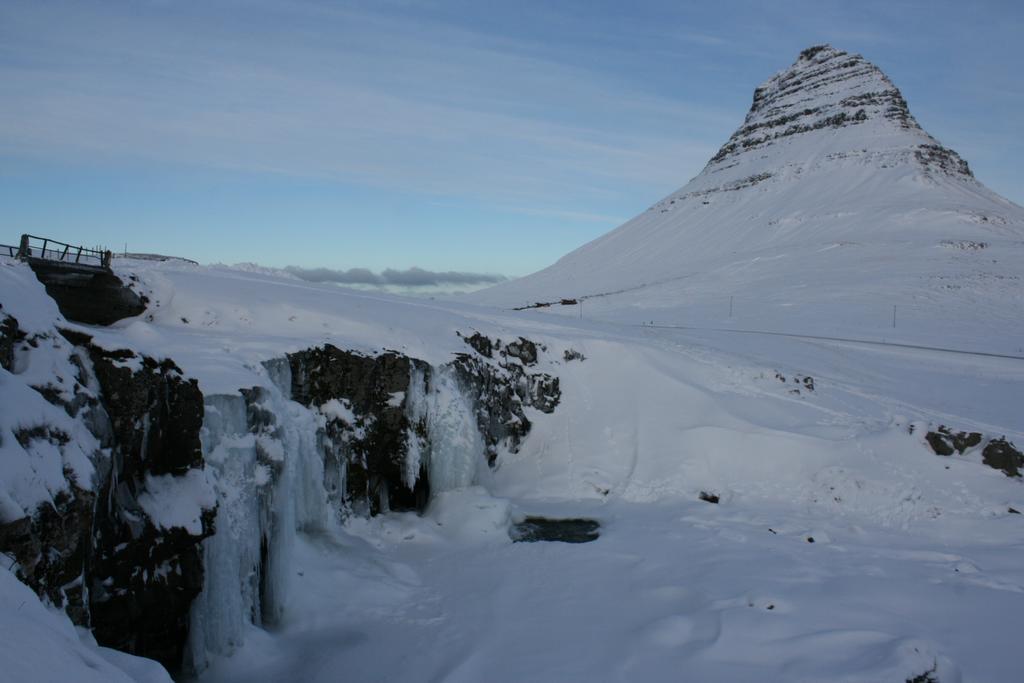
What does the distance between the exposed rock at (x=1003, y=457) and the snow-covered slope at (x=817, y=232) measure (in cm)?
2086

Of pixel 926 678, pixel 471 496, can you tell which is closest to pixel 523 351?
pixel 471 496

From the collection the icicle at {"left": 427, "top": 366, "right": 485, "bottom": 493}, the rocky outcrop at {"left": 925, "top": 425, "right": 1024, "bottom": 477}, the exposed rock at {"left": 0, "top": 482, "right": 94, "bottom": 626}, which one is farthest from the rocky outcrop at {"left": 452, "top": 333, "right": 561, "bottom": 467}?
the exposed rock at {"left": 0, "top": 482, "right": 94, "bottom": 626}

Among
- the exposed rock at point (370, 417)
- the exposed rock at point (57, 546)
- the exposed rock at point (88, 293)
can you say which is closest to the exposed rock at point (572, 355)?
the exposed rock at point (370, 417)

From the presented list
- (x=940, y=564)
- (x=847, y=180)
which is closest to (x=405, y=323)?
(x=940, y=564)

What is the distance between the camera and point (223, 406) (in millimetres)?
12039

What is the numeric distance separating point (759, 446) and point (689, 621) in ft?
30.5

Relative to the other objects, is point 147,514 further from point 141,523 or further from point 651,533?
point 651,533

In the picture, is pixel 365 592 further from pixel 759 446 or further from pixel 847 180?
pixel 847 180

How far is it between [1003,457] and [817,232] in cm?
5431

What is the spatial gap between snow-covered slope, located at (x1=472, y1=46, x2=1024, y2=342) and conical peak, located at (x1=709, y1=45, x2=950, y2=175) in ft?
0.96

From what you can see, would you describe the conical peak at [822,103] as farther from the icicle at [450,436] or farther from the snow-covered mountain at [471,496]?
the icicle at [450,436]

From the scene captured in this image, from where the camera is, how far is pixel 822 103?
109562 millimetres

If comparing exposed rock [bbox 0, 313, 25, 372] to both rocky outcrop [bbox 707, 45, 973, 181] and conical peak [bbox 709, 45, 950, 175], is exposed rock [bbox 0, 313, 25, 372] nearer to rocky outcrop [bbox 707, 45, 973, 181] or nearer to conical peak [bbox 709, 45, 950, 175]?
rocky outcrop [bbox 707, 45, 973, 181]

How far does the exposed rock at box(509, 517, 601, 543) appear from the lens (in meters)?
16.7
